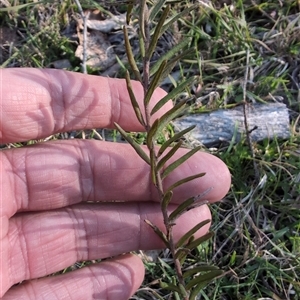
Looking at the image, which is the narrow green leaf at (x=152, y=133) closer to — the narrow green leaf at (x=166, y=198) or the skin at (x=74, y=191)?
the narrow green leaf at (x=166, y=198)

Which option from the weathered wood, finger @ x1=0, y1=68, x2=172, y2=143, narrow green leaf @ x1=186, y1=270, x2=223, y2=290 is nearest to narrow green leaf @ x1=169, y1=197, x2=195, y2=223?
narrow green leaf @ x1=186, y1=270, x2=223, y2=290

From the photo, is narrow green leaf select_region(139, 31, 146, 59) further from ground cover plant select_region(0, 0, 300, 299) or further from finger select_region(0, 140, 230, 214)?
ground cover plant select_region(0, 0, 300, 299)

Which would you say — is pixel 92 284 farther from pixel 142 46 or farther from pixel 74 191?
pixel 142 46

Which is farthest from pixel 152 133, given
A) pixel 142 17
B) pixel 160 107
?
pixel 142 17

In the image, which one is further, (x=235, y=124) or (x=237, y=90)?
A: (x=237, y=90)

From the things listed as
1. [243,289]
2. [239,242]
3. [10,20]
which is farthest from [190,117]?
[10,20]

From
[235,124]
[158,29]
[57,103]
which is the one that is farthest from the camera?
[235,124]

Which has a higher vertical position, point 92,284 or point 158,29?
point 158,29
